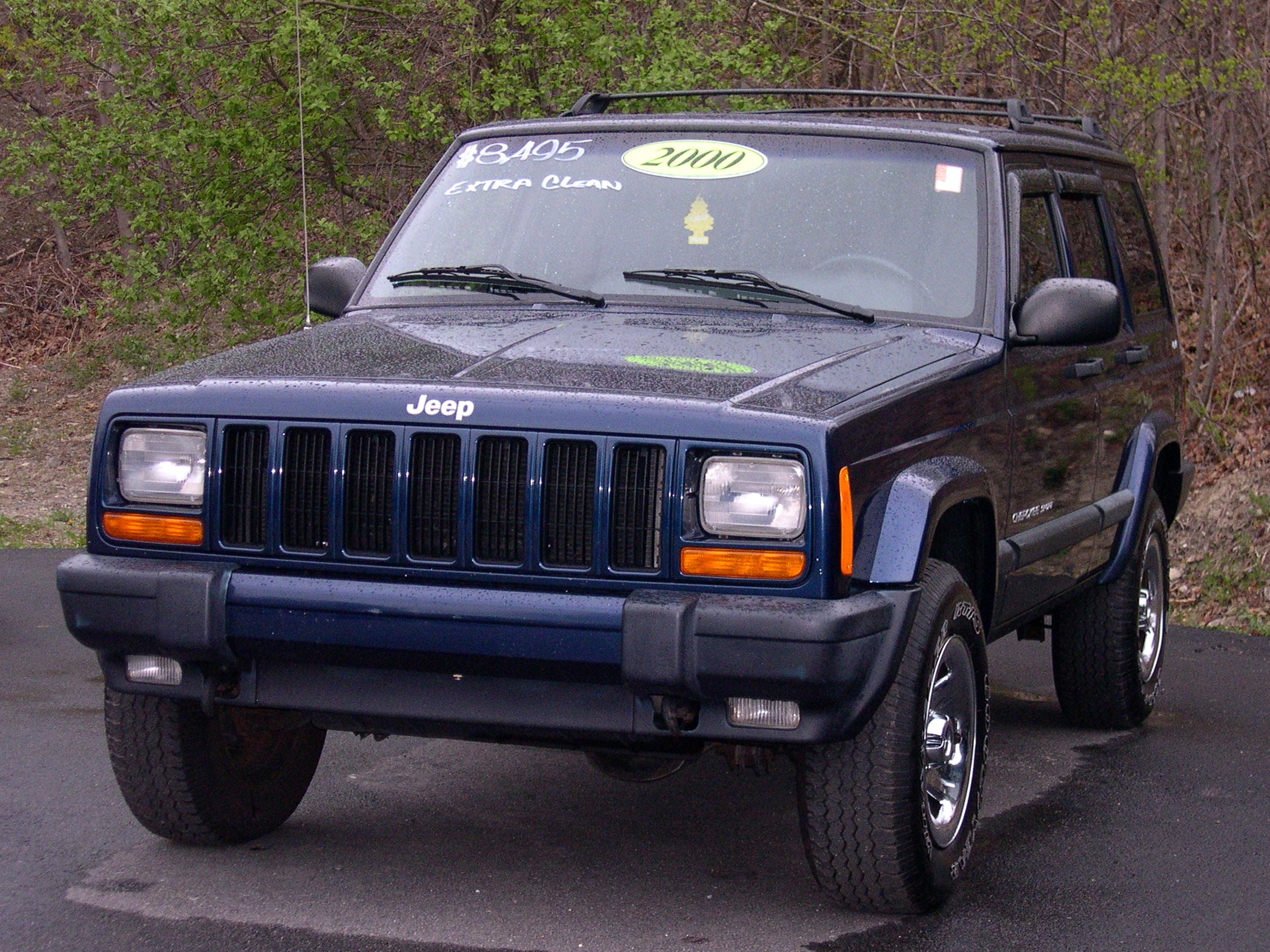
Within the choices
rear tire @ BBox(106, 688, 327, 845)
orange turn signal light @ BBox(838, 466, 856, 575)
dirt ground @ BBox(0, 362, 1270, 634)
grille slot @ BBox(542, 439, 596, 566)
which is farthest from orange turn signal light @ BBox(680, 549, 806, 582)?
dirt ground @ BBox(0, 362, 1270, 634)

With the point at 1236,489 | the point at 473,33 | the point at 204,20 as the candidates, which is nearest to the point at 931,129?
the point at 1236,489

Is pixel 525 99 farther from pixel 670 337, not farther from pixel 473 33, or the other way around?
pixel 670 337

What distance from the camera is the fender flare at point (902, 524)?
381 cm

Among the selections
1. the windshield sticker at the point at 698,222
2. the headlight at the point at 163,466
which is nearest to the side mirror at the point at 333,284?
the windshield sticker at the point at 698,222

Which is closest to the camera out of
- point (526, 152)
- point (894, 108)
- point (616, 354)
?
point (616, 354)

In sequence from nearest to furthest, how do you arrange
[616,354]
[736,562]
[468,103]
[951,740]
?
[736,562] → [616,354] → [951,740] → [468,103]

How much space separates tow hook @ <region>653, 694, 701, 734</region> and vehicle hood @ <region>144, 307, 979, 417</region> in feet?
2.13

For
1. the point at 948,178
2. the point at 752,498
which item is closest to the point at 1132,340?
the point at 948,178

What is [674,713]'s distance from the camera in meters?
3.69

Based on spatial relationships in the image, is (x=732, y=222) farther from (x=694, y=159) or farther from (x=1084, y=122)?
(x=1084, y=122)

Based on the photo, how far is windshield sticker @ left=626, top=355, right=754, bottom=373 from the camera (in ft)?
13.2

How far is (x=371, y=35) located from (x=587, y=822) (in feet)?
26.0

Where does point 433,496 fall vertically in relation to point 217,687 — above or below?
above

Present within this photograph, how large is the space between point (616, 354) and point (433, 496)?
0.62m
